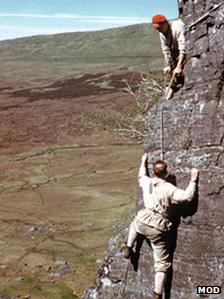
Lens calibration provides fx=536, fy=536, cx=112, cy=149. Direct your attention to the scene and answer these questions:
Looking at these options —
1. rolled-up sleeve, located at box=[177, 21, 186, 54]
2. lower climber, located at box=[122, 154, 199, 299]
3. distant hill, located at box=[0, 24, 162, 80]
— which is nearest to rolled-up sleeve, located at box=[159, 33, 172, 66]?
rolled-up sleeve, located at box=[177, 21, 186, 54]

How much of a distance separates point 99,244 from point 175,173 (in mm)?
15313

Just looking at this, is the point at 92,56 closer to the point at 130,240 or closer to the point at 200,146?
the point at 130,240

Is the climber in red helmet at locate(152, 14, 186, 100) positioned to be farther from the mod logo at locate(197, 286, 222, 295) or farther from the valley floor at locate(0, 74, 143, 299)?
the valley floor at locate(0, 74, 143, 299)

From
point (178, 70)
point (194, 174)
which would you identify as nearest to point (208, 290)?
point (194, 174)

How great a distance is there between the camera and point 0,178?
135 ft

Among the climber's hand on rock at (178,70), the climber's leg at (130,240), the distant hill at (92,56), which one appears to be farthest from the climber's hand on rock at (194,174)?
the distant hill at (92,56)

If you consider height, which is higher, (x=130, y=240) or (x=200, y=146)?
(x=200, y=146)

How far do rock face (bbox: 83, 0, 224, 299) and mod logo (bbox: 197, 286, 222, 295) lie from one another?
0.08 meters

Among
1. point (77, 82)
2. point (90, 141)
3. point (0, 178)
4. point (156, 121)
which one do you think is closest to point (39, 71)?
point (77, 82)

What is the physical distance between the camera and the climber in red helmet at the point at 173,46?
1108 cm

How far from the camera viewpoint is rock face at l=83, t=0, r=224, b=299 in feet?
33.7

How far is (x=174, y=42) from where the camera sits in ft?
37.9

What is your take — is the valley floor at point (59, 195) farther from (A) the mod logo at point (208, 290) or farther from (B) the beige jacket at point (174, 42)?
(B) the beige jacket at point (174, 42)

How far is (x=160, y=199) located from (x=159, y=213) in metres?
0.30
